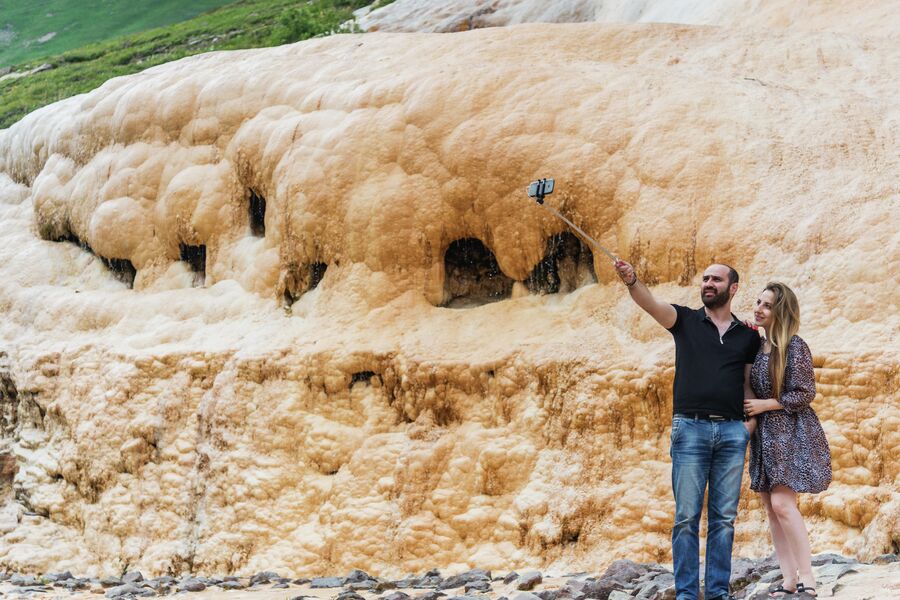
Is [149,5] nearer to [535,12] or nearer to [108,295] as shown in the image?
[535,12]

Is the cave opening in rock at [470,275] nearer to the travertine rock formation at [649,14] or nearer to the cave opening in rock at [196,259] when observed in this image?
the cave opening in rock at [196,259]

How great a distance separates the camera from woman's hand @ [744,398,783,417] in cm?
632

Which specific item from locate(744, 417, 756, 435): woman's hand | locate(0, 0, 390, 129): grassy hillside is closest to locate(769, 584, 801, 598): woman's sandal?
locate(744, 417, 756, 435): woman's hand

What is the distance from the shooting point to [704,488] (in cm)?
623

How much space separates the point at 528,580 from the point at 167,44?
34521 millimetres

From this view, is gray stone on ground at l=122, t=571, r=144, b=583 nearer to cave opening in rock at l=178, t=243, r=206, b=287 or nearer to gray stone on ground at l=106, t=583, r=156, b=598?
gray stone on ground at l=106, t=583, r=156, b=598

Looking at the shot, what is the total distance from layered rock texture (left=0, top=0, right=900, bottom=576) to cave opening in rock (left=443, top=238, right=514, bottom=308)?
0.08 feet

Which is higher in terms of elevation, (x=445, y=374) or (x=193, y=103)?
(x=193, y=103)

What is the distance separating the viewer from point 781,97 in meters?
10.8

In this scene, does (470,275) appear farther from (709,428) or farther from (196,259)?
(709,428)

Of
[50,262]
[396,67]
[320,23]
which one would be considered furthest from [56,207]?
[320,23]

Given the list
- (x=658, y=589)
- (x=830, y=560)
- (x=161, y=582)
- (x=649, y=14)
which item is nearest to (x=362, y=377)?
(x=161, y=582)

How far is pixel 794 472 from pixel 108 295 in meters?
9.87

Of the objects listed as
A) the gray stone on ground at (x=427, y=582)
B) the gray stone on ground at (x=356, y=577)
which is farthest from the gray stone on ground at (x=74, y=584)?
the gray stone on ground at (x=427, y=582)
